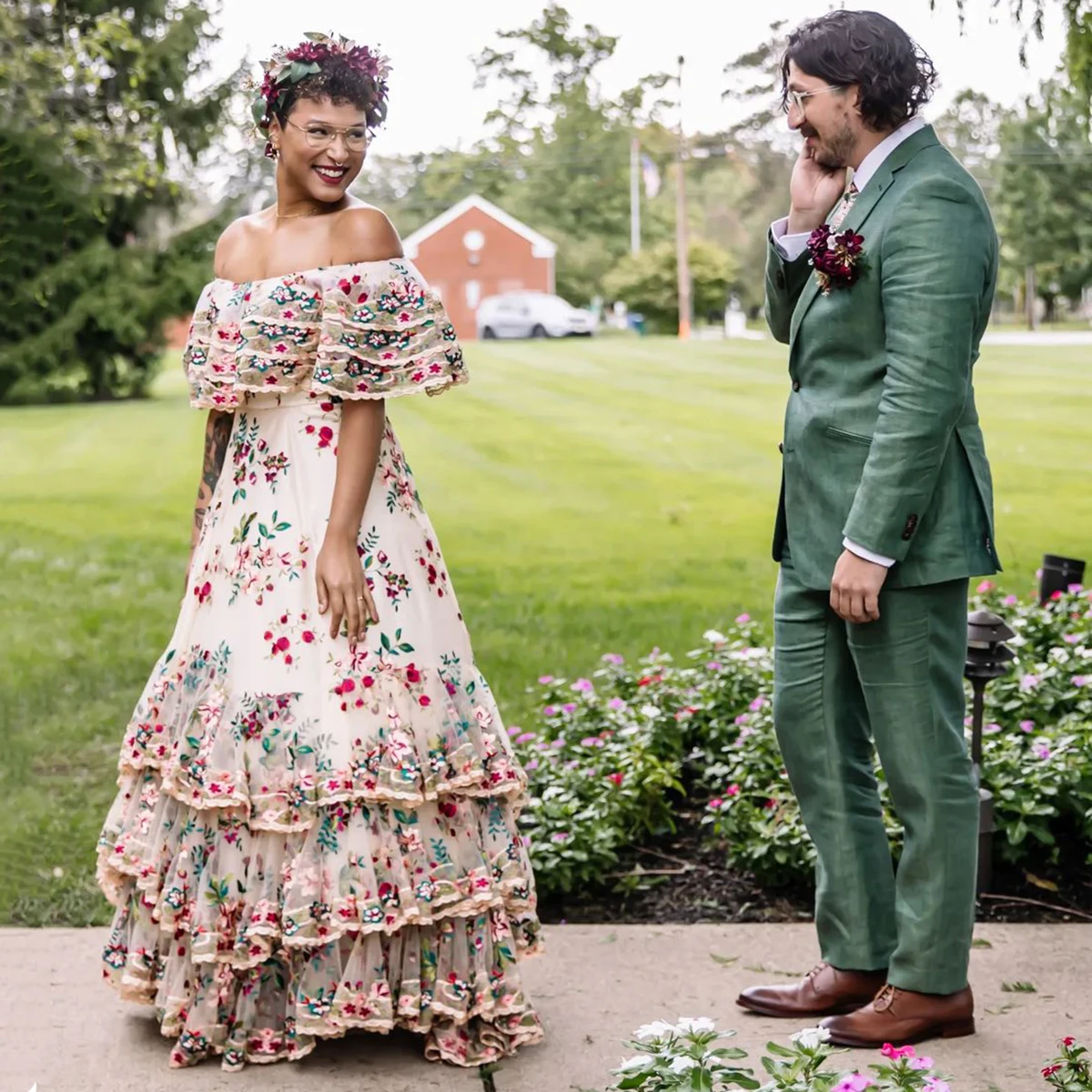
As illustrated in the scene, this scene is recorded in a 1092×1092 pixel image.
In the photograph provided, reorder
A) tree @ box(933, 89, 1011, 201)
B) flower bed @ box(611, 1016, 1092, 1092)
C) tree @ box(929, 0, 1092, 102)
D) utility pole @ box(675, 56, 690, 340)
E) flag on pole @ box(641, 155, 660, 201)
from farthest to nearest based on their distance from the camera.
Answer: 1. flag on pole @ box(641, 155, 660, 201)
2. utility pole @ box(675, 56, 690, 340)
3. tree @ box(933, 89, 1011, 201)
4. tree @ box(929, 0, 1092, 102)
5. flower bed @ box(611, 1016, 1092, 1092)

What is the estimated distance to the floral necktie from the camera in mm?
2967

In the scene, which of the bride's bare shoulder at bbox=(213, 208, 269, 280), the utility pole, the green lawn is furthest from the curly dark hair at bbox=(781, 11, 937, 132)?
the utility pole

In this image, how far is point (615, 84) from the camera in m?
12.4

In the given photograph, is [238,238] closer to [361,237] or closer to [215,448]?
[361,237]

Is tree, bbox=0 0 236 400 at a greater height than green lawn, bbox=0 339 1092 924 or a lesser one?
greater

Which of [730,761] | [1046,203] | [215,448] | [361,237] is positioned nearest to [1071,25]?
[730,761]

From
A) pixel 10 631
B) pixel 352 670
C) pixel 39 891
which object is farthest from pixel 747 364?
pixel 352 670

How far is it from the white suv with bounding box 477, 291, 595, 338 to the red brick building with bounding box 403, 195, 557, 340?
150 mm

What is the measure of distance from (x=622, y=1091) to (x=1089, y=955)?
1.72m

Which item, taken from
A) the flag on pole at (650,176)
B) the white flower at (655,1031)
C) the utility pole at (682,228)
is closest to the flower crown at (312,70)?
the white flower at (655,1031)

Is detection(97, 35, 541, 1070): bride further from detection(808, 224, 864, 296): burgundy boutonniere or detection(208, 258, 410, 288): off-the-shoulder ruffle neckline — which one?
detection(808, 224, 864, 296): burgundy boutonniere

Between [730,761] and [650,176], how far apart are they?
922 cm

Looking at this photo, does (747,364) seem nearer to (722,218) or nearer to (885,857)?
(722,218)

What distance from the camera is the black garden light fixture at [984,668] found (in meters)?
3.90
